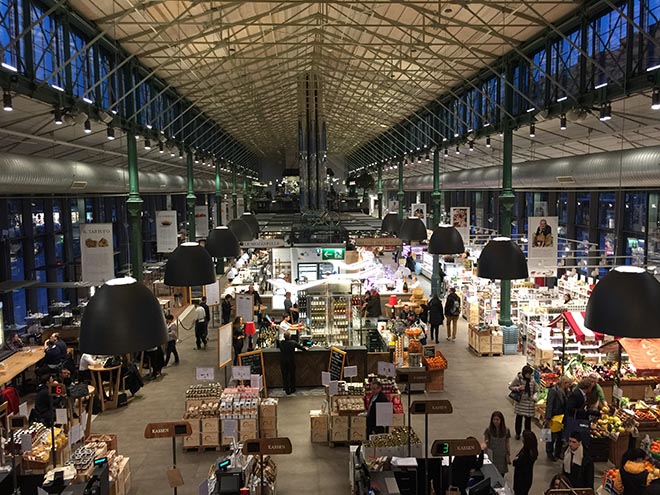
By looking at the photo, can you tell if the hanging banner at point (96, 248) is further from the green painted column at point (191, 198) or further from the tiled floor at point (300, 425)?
the green painted column at point (191, 198)

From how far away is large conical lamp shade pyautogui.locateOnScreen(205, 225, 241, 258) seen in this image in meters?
8.70

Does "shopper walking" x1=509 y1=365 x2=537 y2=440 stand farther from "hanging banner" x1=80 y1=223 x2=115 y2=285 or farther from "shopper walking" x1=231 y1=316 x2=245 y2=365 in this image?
"hanging banner" x1=80 y1=223 x2=115 y2=285

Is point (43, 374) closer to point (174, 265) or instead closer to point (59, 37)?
point (59, 37)

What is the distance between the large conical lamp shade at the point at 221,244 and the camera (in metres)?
8.70

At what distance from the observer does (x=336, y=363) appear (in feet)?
39.3

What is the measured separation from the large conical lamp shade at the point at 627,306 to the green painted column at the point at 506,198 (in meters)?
11.0

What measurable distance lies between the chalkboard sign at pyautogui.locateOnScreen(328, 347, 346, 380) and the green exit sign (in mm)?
8246

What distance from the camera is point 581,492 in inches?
235

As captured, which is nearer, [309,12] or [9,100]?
[9,100]

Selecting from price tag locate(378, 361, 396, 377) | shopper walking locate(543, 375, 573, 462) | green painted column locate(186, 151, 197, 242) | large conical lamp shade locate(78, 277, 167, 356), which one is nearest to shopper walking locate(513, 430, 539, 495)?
shopper walking locate(543, 375, 573, 462)

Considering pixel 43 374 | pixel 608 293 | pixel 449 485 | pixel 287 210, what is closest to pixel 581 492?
pixel 449 485

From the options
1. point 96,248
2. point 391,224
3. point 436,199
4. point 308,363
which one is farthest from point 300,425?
point 436,199

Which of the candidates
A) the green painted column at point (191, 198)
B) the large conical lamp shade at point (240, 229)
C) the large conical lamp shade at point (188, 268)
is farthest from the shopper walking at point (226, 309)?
the large conical lamp shade at point (188, 268)

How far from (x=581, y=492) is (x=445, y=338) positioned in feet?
35.6
